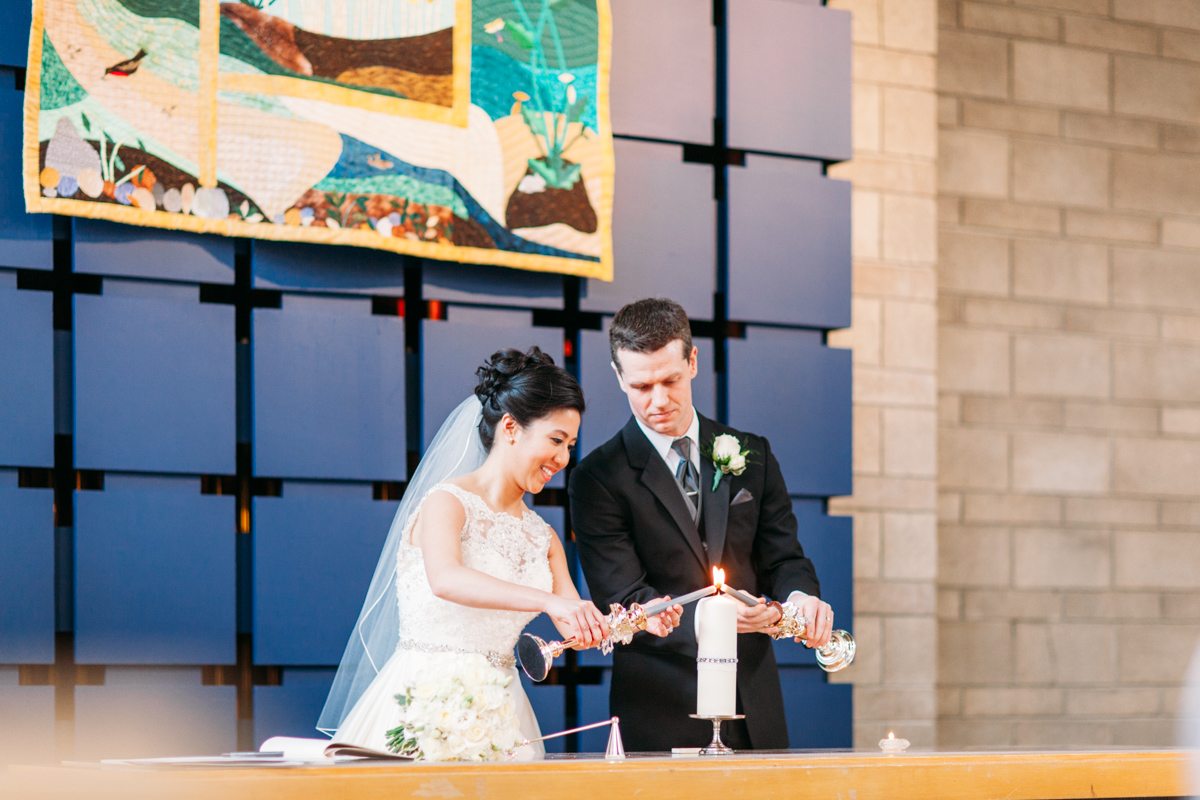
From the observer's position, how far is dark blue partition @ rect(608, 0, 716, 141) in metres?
3.75

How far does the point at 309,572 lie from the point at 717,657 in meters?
1.68

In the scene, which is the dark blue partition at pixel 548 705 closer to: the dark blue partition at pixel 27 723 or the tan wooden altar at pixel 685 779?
the dark blue partition at pixel 27 723

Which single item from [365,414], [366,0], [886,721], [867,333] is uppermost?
[366,0]

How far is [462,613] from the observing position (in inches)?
99.7

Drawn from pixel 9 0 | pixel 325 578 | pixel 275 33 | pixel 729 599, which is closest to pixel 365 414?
pixel 325 578

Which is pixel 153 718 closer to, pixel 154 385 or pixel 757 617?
pixel 154 385

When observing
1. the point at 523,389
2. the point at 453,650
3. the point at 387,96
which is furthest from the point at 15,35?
the point at 453,650

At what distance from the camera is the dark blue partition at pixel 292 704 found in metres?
3.19

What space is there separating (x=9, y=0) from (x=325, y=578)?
1738 mm

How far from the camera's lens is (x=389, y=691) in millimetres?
2545

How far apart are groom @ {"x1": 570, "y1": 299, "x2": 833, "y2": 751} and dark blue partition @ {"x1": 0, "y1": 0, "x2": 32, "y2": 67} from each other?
178 cm

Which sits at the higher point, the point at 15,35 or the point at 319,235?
the point at 15,35

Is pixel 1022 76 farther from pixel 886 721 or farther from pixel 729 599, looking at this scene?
pixel 729 599

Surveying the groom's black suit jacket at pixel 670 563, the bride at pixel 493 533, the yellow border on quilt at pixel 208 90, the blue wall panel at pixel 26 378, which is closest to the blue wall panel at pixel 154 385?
the blue wall panel at pixel 26 378
